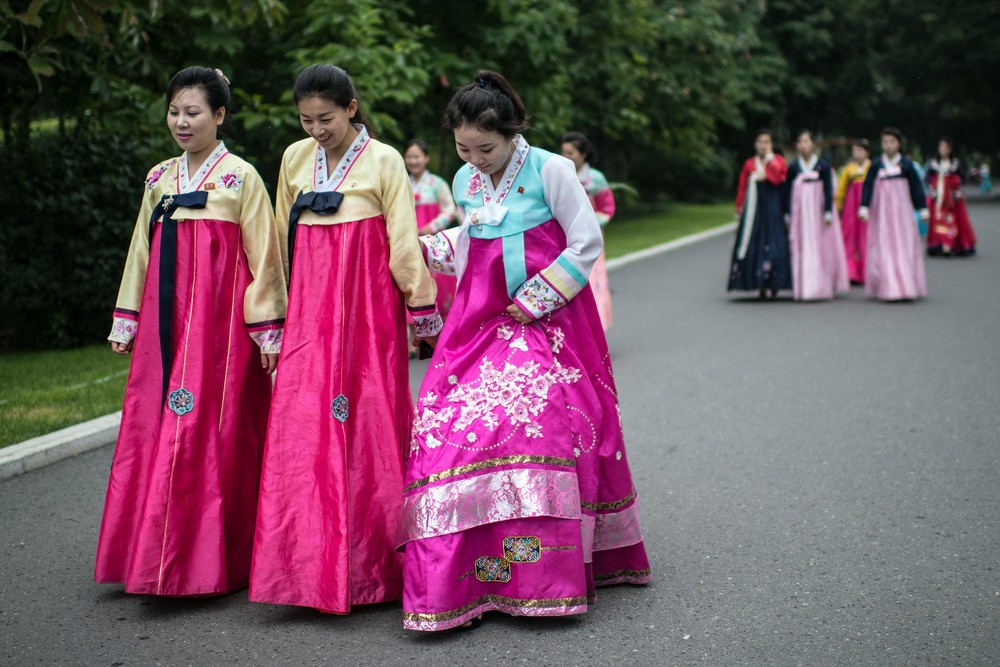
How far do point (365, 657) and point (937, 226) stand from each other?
58.4 ft

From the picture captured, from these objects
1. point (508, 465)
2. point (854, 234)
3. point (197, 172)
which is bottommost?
point (854, 234)

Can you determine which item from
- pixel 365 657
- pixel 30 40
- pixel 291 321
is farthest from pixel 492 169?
pixel 30 40

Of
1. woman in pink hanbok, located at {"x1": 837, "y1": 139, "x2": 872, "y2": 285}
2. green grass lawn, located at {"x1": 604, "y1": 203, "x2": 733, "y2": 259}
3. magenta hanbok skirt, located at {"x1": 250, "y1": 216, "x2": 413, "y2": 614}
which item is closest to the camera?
magenta hanbok skirt, located at {"x1": 250, "y1": 216, "x2": 413, "y2": 614}

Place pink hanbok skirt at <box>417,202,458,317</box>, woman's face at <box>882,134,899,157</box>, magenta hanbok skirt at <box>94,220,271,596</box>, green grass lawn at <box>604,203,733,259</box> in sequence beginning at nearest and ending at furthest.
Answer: magenta hanbok skirt at <box>94,220,271,596</box>
pink hanbok skirt at <box>417,202,458,317</box>
woman's face at <box>882,134,899,157</box>
green grass lawn at <box>604,203,733,259</box>

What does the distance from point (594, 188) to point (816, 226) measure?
474 cm

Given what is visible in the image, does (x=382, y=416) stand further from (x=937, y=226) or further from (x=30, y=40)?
(x=937, y=226)

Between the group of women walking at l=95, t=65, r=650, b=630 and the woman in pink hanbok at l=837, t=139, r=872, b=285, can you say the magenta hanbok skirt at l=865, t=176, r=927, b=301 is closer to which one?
the woman in pink hanbok at l=837, t=139, r=872, b=285

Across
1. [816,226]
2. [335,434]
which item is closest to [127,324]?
[335,434]

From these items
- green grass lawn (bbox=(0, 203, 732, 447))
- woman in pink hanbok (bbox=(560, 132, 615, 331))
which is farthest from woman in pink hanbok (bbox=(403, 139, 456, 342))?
green grass lawn (bbox=(0, 203, 732, 447))

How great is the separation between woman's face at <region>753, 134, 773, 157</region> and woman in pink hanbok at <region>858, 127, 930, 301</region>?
1.21 m

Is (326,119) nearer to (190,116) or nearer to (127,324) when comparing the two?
(190,116)

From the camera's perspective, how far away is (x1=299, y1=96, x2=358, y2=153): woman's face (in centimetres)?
423

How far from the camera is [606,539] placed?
4379 millimetres

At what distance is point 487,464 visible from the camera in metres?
4.07
